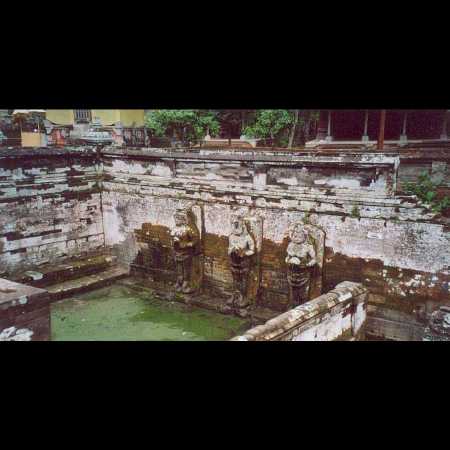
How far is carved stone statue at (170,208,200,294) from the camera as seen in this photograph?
9273 millimetres

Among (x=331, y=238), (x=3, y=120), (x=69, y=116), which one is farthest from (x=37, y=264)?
(x=69, y=116)

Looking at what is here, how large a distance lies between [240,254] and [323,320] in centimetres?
267

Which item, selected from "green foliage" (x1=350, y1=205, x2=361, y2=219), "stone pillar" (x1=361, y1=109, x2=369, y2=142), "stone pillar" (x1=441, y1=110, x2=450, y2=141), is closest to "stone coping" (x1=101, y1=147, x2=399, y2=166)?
"green foliage" (x1=350, y1=205, x2=361, y2=219)

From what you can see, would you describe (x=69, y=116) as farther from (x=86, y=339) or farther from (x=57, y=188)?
(x=86, y=339)

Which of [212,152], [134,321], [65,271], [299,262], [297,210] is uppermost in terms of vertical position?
[212,152]

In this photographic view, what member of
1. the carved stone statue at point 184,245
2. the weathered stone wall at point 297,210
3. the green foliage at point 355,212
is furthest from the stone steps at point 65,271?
the green foliage at point 355,212

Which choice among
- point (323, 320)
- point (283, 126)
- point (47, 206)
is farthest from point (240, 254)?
point (283, 126)

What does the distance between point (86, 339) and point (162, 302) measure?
79.4 inches

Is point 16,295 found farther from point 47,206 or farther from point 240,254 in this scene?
point 47,206

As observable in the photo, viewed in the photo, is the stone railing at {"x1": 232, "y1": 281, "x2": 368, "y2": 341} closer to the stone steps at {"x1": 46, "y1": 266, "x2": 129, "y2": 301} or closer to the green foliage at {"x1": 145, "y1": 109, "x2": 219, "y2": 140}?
the stone steps at {"x1": 46, "y1": 266, "x2": 129, "y2": 301}

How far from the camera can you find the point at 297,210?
26.6 feet

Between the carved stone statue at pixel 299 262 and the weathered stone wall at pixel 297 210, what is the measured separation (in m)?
0.36

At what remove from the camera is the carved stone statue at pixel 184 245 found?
9273 millimetres

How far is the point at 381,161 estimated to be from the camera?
275 inches
